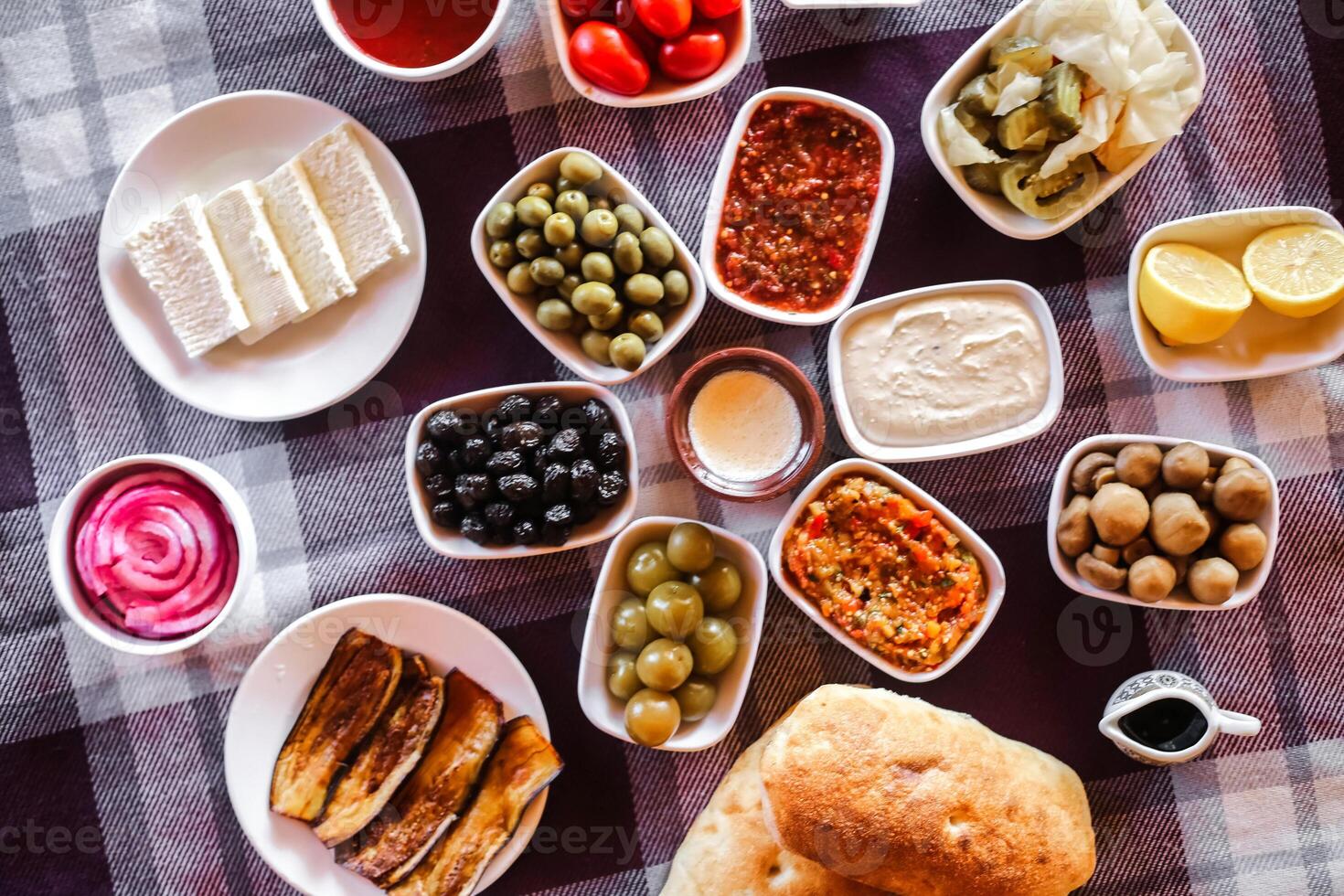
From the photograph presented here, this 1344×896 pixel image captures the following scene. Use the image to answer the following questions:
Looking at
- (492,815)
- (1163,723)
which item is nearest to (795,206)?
(1163,723)

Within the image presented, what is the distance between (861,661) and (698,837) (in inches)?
23.0

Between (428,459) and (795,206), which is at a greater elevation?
(795,206)

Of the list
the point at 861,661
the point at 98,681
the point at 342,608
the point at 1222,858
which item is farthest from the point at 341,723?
the point at 1222,858

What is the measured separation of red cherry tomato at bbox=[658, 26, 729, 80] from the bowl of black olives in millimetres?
744

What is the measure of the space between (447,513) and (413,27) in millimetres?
1093

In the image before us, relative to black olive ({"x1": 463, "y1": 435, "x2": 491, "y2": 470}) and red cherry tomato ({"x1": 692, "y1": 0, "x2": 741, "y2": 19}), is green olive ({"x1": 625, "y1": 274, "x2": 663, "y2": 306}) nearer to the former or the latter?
black olive ({"x1": 463, "y1": 435, "x2": 491, "y2": 470})

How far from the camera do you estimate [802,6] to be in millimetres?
2354

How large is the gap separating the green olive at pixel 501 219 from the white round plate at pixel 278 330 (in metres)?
0.19

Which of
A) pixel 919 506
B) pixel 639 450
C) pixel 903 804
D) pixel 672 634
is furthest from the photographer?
pixel 639 450

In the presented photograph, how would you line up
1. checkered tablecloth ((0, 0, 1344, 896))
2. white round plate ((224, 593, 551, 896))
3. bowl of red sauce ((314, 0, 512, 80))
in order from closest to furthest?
bowl of red sauce ((314, 0, 512, 80)) → white round plate ((224, 593, 551, 896)) → checkered tablecloth ((0, 0, 1344, 896))

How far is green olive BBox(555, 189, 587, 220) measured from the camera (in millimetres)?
2254

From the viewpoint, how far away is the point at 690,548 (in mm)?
2271

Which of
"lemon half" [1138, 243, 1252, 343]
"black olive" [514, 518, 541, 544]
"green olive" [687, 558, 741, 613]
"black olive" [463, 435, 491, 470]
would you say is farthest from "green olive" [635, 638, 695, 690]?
"lemon half" [1138, 243, 1252, 343]

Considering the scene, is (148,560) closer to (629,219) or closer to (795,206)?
(629,219)
